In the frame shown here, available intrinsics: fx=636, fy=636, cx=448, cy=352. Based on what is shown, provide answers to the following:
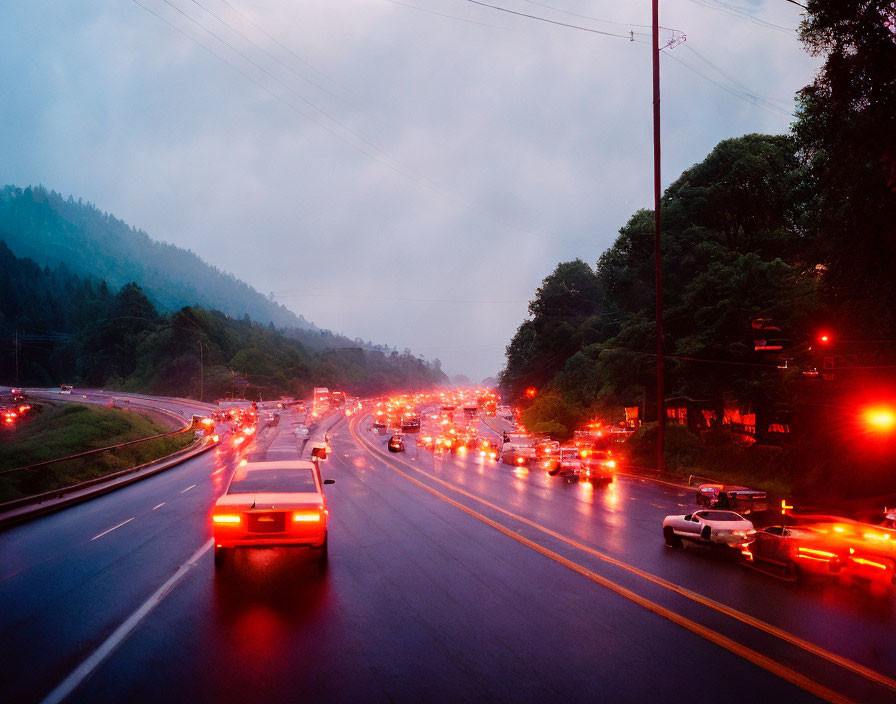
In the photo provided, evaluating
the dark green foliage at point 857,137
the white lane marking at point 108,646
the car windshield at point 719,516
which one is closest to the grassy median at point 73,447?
the white lane marking at point 108,646

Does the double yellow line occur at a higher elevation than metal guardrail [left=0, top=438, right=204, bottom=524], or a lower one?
higher

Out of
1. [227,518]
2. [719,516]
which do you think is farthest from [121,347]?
[719,516]

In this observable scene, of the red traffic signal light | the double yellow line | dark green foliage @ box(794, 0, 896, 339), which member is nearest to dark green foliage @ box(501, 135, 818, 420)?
the red traffic signal light

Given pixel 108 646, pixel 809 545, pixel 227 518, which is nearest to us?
pixel 108 646

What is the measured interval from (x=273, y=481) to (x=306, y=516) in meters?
1.58

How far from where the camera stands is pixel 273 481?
460 inches

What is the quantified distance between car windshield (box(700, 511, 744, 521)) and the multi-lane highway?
1.14 metres

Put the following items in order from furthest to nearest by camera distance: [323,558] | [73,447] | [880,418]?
[73,447] < [880,418] < [323,558]

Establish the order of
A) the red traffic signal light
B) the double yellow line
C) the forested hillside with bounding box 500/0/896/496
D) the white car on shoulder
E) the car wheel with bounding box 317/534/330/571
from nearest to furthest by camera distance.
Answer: the double yellow line, the car wheel with bounding box 317/534/330/571, the white car on shoulder, the forested hillside with bounding box 500/0/896/496, the red traffic signal light

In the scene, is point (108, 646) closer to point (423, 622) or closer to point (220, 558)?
point (423, 622)

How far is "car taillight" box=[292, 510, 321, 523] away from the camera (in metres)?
10.4

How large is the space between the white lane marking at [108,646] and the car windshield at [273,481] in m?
1.67

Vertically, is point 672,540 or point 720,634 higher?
point 720,634

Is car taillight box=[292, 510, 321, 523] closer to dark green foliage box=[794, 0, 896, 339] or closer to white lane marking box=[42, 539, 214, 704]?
white lane marking box=[42, 539, 214, 704]
